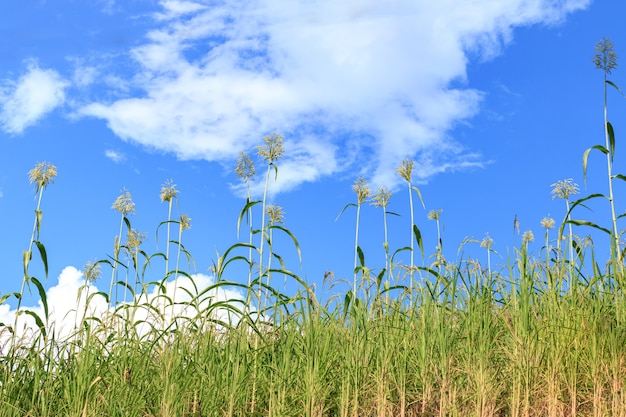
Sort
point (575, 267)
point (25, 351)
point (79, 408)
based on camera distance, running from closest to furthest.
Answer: point (79, 408) → point (25, 351) → point (575, 267)

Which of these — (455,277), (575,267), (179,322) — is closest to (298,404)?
(179,322)

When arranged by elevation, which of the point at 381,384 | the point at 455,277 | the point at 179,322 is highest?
the point at 455,277

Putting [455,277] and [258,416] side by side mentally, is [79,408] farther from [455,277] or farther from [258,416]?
[455,277]

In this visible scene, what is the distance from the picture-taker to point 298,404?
3.64m

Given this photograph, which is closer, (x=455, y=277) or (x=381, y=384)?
(x=381, y=384)

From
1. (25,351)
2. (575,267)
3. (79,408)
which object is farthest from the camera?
(575,267)

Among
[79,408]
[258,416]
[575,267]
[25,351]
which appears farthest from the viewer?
[575,267]

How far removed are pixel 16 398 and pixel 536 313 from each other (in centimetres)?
342

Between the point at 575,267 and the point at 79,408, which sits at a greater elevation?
the point at 575,267

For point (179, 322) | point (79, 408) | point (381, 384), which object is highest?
point (179, 322)

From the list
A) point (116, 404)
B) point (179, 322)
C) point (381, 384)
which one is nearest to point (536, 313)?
point (381, 384)

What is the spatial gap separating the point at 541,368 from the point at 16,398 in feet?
10.6

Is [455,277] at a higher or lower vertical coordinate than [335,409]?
higher

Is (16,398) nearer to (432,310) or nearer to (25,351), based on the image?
(25,351)
